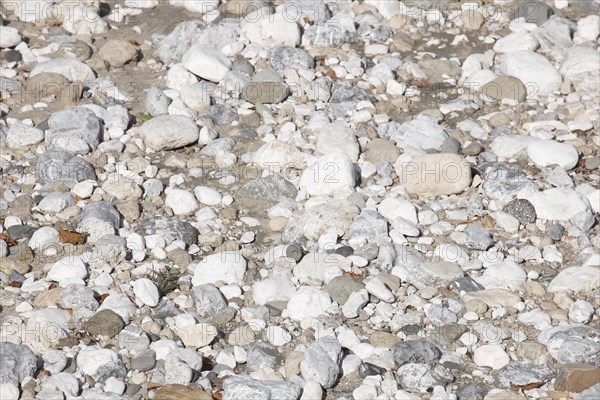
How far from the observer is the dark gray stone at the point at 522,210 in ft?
20.1

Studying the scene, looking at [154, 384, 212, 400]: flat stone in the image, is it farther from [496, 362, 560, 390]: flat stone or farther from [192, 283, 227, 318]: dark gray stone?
[496, 362, 560, 390]: flat stone

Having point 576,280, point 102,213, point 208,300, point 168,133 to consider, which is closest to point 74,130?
point 168,133

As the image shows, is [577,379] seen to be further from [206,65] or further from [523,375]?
[206,65]

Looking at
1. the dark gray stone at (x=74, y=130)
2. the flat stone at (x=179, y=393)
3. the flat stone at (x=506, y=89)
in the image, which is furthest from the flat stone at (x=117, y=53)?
the flat stone at (x=179, y=393)

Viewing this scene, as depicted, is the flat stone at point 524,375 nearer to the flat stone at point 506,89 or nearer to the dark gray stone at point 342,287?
the dark gray stone at point 342,287

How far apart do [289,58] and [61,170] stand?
227 cm

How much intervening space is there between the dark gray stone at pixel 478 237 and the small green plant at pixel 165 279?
1.89 m

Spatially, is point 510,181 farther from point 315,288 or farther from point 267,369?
point 267,369

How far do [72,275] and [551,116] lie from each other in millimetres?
3913

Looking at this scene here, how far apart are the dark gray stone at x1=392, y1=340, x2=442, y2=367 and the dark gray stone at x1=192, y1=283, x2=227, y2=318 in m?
1.08

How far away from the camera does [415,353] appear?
16.2 ft

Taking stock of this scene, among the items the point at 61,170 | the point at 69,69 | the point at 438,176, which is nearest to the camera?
the point at 438,176

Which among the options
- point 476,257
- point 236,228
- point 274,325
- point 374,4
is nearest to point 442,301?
point 476,257

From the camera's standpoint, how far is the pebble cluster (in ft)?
16.3
